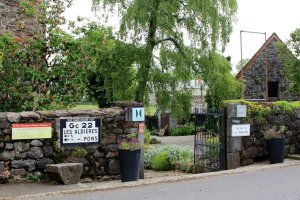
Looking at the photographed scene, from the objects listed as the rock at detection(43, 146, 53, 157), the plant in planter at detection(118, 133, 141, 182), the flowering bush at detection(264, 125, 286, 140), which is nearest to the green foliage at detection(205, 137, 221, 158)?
the flowering bush at detection(264, 125, 286, 140)

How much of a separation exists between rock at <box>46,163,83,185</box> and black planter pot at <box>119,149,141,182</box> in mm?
1064

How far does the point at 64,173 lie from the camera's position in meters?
9.71

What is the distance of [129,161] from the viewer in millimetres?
10508

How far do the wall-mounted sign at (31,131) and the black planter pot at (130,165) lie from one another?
1762 millimetres

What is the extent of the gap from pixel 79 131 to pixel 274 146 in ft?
18.4

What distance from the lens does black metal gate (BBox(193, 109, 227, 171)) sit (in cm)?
1289

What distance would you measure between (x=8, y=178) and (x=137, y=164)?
9.28 ft

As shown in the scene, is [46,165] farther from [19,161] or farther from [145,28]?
[145,28]

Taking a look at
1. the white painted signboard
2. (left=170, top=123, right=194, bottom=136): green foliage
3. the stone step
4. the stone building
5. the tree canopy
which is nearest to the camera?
the white painted signboard

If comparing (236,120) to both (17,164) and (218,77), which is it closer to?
(17,164)

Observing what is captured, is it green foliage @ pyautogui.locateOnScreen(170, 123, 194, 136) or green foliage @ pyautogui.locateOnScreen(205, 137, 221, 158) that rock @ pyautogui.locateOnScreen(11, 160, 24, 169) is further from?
green foliage @ pyautogui.locateOnScreen(170, 123, 194, 136)

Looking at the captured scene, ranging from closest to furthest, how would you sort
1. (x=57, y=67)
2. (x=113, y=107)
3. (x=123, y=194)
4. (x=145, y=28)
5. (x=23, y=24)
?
1. (x=123, y=194)
2. (x=113, y=107)
3. (x=57, y=67)
4. (x=23, y=24)
5. (x=145, y=28)

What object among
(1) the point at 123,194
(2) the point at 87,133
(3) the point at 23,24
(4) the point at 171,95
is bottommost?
(1) the point at 123,194

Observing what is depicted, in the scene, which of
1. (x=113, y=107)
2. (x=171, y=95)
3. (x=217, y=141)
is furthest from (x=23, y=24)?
(x=171, y=95)
